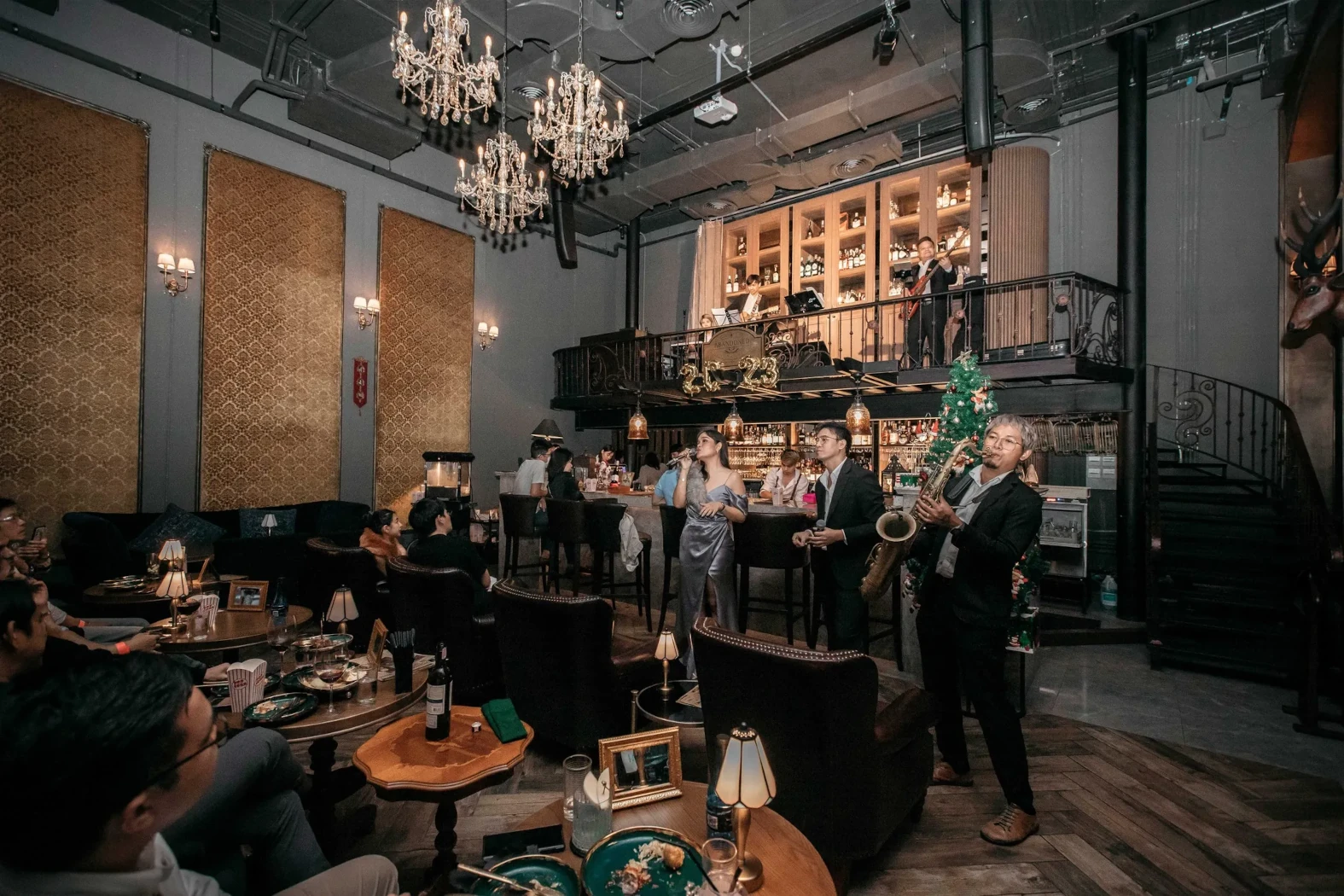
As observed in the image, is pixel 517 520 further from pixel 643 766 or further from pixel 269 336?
pixel 643 766

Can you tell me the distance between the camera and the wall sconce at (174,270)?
6446 millimetres

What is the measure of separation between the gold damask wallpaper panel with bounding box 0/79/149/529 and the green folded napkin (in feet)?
20.8

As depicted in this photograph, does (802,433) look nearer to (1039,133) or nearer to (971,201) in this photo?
(971,201)

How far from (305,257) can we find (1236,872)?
377 inches

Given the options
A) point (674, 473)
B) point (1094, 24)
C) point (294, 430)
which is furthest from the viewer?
point (294, 430)

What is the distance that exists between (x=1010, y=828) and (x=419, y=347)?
874 centimetres

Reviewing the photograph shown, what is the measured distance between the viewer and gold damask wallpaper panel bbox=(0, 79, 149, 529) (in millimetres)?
5695

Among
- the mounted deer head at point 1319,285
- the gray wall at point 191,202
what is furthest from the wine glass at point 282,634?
the mounted deer head at point 1319,285

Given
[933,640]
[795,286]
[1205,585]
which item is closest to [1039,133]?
[795,286]

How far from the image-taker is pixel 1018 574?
11.3 ft

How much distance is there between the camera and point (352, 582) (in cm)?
381

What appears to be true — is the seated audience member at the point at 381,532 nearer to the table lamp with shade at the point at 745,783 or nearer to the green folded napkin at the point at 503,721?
the green folded napkin at the point at 503,721

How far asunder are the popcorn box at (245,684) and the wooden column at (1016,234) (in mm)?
7928

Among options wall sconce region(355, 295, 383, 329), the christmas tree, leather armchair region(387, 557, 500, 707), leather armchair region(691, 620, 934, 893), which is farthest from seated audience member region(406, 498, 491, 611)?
wall sconce region(355, 295, 383, 329)
